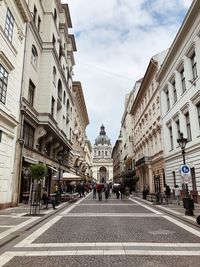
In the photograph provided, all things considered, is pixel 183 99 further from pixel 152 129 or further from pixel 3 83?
pixel 3 83

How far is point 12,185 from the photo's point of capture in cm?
1748

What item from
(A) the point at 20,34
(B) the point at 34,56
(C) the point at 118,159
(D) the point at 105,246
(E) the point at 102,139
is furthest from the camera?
(E) the point at 102,139

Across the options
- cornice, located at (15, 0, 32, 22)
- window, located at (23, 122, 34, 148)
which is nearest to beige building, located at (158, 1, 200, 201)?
cornice, located at (15, 0, 32, 22)

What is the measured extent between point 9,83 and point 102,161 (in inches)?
5482

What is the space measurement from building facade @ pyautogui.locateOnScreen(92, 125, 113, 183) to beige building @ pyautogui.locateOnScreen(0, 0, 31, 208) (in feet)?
424

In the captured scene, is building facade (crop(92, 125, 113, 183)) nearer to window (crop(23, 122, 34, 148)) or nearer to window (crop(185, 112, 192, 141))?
window (crop(23, 122, 34, 148))

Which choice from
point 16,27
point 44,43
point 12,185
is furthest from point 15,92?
point 44,43

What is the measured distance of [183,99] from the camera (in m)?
22.4

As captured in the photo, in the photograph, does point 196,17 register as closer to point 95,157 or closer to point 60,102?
point 60,102

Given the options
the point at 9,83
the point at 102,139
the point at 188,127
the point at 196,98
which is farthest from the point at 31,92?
the point at 102,139

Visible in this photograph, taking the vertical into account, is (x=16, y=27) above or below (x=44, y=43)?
below

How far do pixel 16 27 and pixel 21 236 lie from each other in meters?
15.5

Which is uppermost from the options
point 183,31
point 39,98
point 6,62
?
point 183,31

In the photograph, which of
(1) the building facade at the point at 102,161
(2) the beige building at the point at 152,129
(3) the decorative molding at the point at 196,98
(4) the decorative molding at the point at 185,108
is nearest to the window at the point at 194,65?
(3) the decorative molding at the point at 196,98
